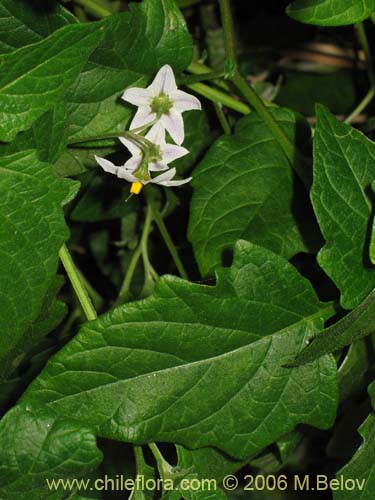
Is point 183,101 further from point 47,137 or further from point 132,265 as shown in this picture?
point 132,265

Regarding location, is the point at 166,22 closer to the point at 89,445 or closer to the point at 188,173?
the point at 188,173

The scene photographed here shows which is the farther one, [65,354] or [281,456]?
[281,456]

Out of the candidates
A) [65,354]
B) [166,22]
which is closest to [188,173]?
[166,22]

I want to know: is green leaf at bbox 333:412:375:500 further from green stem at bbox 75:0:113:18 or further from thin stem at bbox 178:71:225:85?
green stem at bbox 75:0:113:18

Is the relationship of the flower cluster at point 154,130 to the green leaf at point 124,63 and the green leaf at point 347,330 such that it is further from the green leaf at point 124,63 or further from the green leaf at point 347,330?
the green leaf at point 347,330

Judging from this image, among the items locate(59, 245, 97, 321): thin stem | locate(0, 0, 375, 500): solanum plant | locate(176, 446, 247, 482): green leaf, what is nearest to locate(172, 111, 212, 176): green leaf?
locate(0, 0, 375, 500): solanum plant

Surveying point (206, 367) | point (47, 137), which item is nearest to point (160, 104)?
point (47, 137)

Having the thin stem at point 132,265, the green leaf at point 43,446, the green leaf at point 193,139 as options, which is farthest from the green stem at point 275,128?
the green leaf at point 43,446
